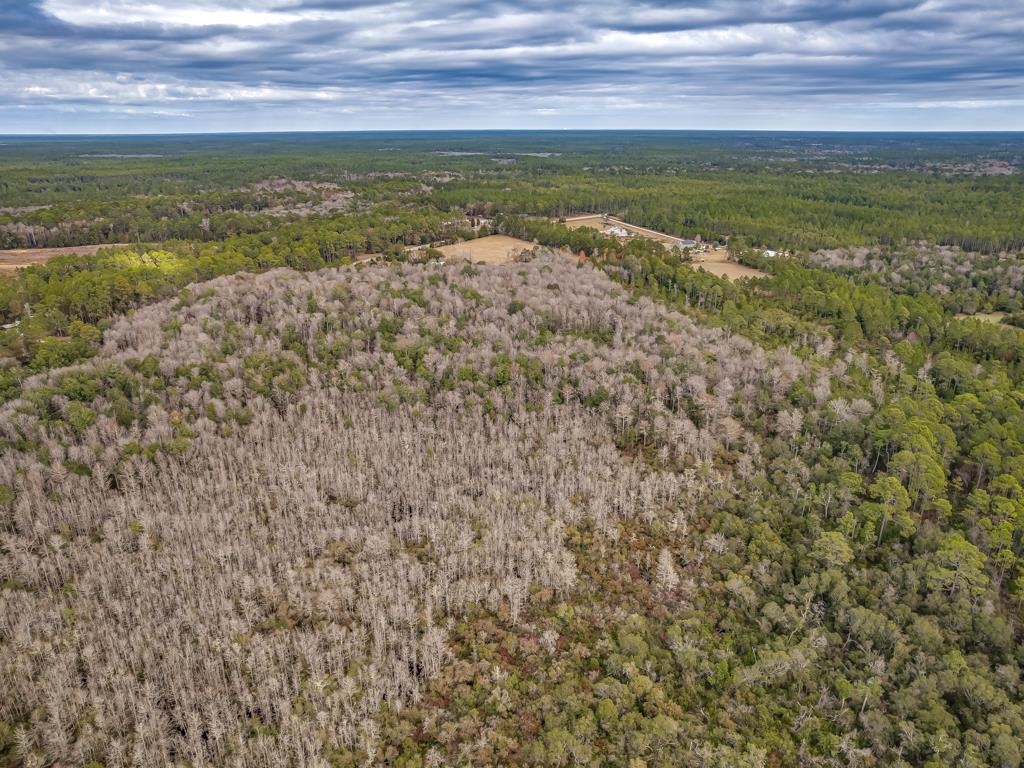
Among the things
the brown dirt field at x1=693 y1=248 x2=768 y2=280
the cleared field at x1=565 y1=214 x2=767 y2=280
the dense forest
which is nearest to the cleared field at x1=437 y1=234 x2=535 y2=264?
the dense forest

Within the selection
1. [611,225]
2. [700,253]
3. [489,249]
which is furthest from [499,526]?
[611,225]

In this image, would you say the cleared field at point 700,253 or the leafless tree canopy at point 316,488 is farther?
the cleared field at point 700,253

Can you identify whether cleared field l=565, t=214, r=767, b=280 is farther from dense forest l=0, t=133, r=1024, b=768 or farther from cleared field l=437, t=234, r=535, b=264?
cleared field l=437, t=234, r=535, b=264

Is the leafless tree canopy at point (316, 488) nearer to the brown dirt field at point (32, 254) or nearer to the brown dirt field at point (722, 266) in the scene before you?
the brown dirt field at point (722, 266)

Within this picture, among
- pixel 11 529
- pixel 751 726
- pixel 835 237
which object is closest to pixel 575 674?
pixel 751 726

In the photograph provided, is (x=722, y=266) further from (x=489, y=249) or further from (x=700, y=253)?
(x=489, y=249)

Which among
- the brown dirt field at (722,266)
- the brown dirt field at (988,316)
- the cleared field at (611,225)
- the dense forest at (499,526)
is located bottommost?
the dense forest at (499,526)

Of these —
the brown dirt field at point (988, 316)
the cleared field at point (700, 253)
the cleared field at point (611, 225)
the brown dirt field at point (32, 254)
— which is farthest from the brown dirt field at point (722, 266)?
the brown dirt field at point (32, 254)
